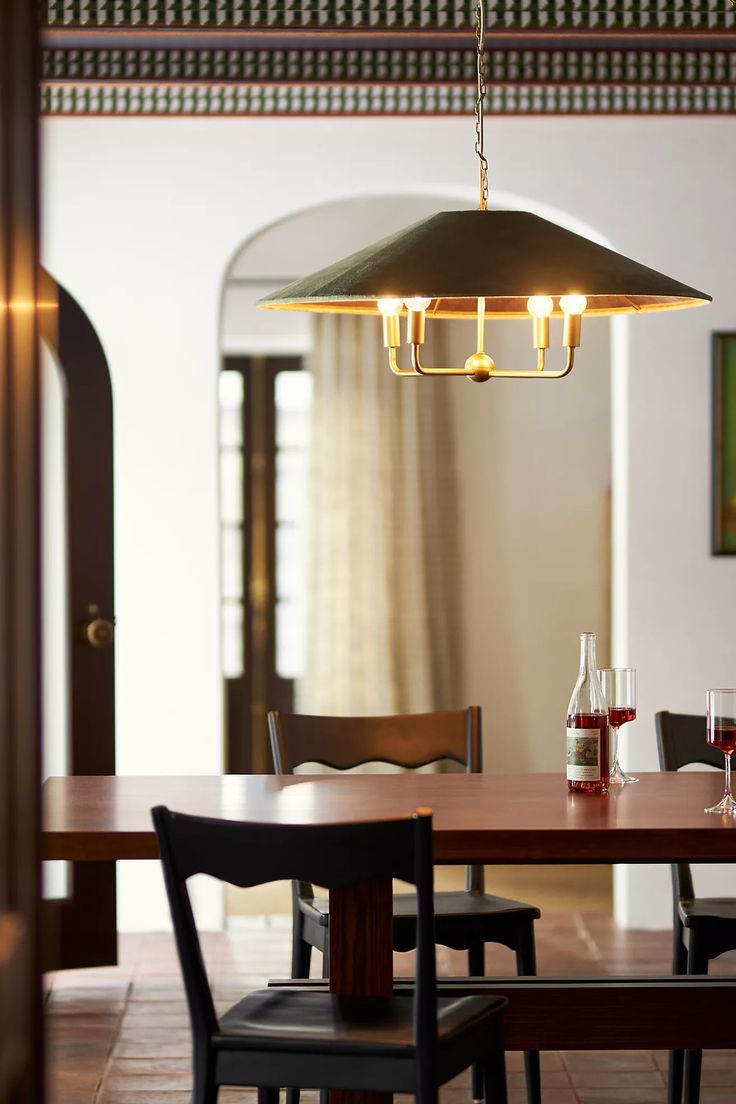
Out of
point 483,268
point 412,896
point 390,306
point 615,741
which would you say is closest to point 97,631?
point 412,896

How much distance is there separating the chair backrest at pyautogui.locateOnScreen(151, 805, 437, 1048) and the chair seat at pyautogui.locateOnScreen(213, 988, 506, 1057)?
10cm

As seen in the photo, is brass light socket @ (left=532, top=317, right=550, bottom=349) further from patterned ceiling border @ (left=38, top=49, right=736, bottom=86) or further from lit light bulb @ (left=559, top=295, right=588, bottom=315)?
patterned ceiling border @ (left=38, top=49, right=736, bottom=86)

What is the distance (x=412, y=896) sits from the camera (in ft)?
10.2

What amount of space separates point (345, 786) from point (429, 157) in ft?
8.11

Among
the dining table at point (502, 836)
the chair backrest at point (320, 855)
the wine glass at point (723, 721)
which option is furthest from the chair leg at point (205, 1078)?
the wine glass at point (723, 721)

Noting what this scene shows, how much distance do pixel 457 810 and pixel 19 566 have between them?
1662mm

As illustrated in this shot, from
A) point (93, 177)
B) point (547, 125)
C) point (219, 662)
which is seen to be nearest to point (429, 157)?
point (547, 125)

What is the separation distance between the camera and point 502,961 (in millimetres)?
4125

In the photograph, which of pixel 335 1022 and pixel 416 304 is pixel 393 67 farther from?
pixel 335 1022

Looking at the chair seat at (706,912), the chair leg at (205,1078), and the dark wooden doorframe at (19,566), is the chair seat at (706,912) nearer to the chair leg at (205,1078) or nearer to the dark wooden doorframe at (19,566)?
the chair leg at (205,1078)

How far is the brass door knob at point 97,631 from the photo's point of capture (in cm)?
394

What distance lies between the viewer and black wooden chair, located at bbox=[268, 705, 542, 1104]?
277 cm

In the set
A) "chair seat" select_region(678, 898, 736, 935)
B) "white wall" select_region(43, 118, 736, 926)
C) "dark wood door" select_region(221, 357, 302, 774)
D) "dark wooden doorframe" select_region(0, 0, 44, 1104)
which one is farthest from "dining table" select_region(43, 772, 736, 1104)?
"dark wood door" select_region(221, 357, 302, 774)

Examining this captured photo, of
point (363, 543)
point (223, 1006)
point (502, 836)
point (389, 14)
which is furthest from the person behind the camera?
point (363, 543)
